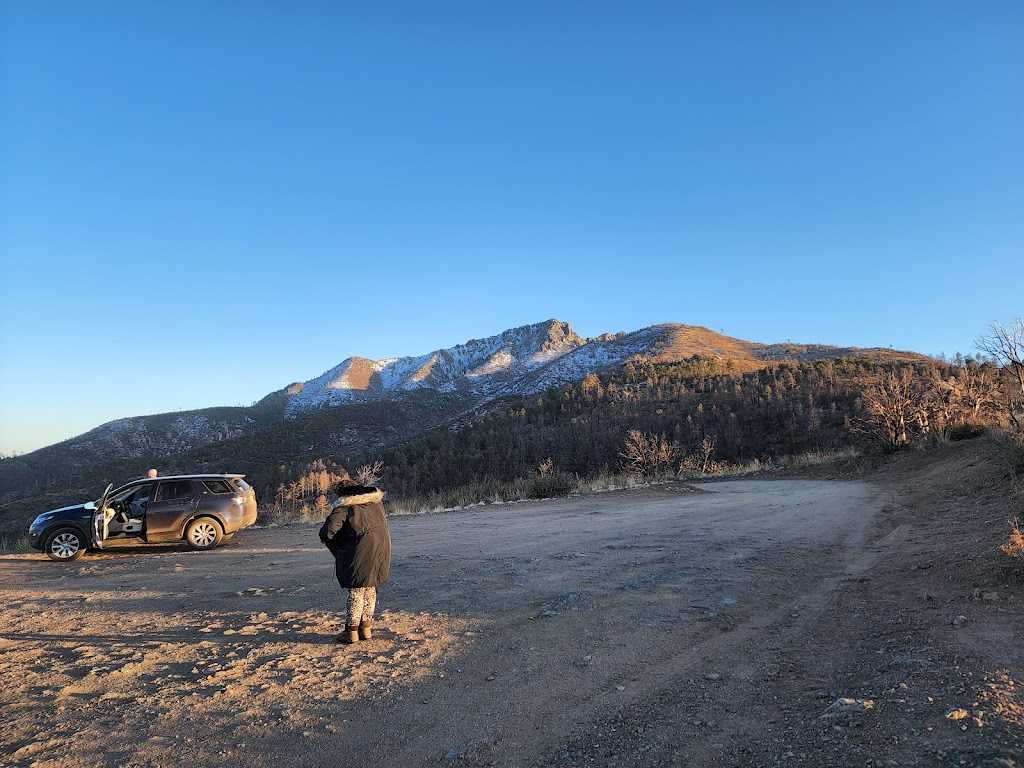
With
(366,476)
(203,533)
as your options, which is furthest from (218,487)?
(366,476)

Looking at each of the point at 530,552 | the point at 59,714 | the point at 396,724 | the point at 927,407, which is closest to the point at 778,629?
the point at 396,724

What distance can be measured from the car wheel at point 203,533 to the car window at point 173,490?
0.68m

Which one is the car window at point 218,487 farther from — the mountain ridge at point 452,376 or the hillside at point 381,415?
the mountain ridge at point 452,376

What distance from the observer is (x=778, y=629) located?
5.48 metres

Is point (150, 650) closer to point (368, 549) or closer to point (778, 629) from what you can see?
point (368, 549)

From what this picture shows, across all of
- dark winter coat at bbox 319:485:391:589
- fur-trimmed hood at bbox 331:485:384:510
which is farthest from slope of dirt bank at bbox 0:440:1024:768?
fur-trimmed hood at bbox 331:485:384:510

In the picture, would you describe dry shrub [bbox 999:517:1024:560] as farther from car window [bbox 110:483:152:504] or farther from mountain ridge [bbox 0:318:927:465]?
mountain ridge [bbox 0:318:927:465]

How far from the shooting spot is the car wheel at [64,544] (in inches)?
459

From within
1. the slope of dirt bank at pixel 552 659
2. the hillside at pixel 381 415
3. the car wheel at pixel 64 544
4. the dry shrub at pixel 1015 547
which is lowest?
the slope of dirt bank at pixel 552 659

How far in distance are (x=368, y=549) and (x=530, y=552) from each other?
174 inches

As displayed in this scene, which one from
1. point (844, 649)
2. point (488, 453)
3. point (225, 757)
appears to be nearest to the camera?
point (225, 757)

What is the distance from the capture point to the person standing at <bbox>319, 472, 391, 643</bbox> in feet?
18.6

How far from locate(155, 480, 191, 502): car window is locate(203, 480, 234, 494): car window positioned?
41 cm

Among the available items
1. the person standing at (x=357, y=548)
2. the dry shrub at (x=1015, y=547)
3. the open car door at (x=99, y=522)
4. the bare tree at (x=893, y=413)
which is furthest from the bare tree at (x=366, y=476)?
the bare tree at (x=893, y=413)
